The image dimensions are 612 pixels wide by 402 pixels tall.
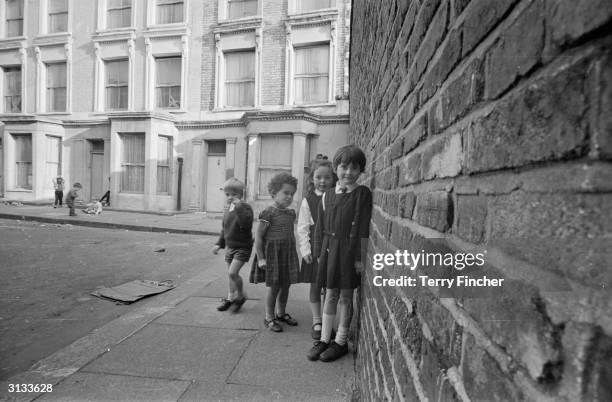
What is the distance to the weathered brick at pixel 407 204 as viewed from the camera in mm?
1077

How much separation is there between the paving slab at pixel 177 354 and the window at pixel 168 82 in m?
13.7

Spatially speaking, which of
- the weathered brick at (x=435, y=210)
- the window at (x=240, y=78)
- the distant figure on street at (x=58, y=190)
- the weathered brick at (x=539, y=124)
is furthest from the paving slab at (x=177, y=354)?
the distant figure on street at (x=58, y=190)

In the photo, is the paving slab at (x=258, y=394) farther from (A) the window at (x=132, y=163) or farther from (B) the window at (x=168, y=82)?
(B) the window at (x=168, y=82)

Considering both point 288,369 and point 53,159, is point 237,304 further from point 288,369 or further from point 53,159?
point 53,159

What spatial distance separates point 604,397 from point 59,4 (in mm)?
22631

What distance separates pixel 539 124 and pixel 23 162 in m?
21.6

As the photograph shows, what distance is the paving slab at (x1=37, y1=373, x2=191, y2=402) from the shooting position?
2.24 m

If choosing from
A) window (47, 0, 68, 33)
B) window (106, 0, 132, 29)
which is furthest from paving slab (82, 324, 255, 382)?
window (47, 0, 68, 33)

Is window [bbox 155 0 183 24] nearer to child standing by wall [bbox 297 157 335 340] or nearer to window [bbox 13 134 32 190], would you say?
window [bbox 13 134 32 190]

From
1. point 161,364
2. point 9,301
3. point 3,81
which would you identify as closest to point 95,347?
point 161,364

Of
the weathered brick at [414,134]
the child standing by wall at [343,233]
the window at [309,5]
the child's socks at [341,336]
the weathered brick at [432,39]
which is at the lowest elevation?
the child's socks at [341,336]

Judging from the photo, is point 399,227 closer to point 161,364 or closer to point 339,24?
point 161,364

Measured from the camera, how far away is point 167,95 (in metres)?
15.2

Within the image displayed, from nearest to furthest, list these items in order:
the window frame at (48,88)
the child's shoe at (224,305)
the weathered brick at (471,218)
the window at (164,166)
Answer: the weathered brick at (471,218), the child's shoe at (224,305), the window at (164,166), the window frame at (48,88)
